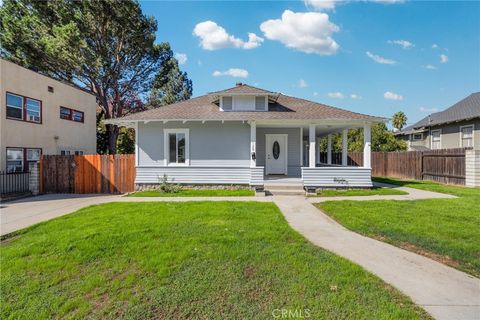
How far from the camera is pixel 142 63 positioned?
2716 cm

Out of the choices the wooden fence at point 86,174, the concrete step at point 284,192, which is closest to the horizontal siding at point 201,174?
the wooden fence at point 86,174

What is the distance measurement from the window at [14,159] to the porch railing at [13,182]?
0.53 m

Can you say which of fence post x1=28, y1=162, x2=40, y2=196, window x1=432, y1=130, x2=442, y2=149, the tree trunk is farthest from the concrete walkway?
the tree trunk

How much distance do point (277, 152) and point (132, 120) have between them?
24.7 feet

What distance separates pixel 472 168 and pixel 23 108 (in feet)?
73.7

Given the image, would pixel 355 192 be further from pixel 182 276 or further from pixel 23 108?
pixel 23 108

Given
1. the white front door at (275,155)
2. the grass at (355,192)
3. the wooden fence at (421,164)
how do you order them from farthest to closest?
1. the white front door at (275,155)
2. the wooden fence at (421,164)
3. the grass at (355,192)

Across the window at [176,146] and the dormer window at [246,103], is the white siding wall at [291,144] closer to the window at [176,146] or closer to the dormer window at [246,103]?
the dormer window at [246,103]

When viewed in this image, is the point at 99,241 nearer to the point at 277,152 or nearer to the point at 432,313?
the point at 432,313

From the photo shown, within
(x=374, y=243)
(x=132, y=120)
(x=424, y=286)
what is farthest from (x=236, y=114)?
(x=424, y=286)

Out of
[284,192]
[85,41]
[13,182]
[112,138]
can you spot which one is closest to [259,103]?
[284,192]

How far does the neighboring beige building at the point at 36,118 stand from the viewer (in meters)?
12.7

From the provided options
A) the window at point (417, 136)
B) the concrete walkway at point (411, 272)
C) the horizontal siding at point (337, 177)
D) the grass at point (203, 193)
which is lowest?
the concrete walkway at point (411, 272)

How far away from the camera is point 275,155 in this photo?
1459 cm
